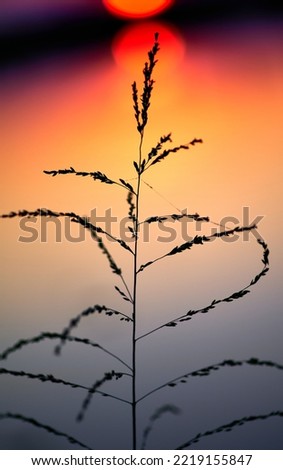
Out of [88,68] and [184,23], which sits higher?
[184,23]

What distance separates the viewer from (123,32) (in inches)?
70.3

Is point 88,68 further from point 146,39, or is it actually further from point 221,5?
point 221,5

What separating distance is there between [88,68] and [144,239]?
31.3 inches

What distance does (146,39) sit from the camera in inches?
68.9
